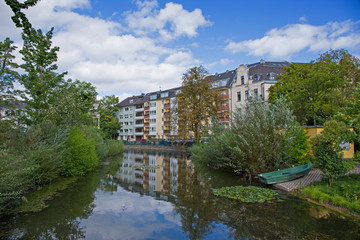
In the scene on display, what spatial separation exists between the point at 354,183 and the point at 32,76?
826 inches

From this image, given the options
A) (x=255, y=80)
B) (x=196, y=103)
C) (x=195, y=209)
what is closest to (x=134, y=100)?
(x=255, y=80)

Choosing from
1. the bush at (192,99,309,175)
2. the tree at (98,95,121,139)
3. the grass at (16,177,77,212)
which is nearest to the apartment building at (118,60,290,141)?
the tree at (98,95,121,139)

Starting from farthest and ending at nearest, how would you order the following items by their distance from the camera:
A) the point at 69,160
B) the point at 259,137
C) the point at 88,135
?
1. the point at 88,135
2. the point at 69,160
3. the point at 259,137

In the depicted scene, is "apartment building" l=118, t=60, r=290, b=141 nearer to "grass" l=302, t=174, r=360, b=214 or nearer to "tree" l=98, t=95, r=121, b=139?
"tree" l=98, t=95, r=121, b=139

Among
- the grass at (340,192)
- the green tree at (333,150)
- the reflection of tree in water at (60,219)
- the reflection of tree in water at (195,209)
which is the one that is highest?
the green tree at (333,150)

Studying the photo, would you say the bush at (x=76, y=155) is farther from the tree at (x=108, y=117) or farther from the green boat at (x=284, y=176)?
the tree at (x=108, y=117)

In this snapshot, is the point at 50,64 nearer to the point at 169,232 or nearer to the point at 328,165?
the point at 169,232

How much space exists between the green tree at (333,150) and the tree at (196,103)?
19.6 meters

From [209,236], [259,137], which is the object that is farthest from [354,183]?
[209,236]

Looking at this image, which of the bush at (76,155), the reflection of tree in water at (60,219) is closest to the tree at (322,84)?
the bush at (76,155)

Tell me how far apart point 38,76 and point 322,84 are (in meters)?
26.0

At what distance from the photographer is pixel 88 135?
869 inches

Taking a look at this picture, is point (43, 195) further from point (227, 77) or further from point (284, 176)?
point (227, 77)

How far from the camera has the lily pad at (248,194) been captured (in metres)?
10.8
